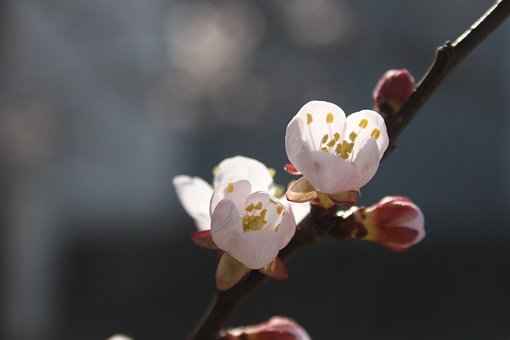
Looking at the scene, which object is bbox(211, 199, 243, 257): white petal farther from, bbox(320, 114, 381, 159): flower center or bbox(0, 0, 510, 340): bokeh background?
bbox(0, 0, 510, 340): bokeh background

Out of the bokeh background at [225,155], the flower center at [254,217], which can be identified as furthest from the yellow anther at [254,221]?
the bokeh background at [225,155]

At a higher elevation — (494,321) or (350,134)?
(350,134)

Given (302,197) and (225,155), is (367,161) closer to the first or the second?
(302,197)

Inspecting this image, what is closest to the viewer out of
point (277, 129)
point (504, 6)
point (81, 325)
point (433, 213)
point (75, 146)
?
point (504, 6)

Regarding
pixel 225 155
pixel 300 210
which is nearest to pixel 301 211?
pixel 300 210

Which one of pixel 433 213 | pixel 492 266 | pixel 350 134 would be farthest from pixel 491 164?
pixel 350 134

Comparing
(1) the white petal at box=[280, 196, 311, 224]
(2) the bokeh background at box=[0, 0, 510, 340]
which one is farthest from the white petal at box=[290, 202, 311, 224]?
(2) the bokeh background at box=[0, 0, 510, 340]

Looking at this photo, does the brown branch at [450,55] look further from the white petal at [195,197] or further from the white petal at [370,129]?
the white petal at [195,197]

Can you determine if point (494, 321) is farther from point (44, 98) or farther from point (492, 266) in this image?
point (44, 98)
